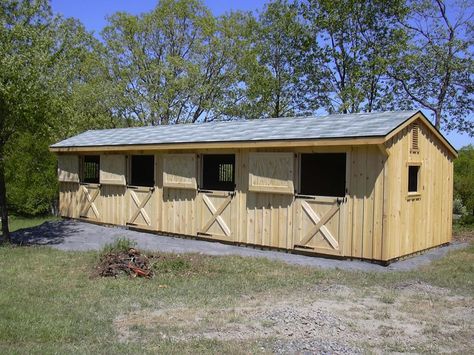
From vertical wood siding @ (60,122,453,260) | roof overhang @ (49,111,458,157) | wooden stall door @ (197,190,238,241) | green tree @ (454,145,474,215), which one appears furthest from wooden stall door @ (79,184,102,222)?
green tree @ (454,145,474,215)

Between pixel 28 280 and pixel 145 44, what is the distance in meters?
22.7

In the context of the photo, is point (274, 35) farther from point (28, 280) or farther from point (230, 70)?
point (28, 280)

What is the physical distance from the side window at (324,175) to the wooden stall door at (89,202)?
599 centimetres

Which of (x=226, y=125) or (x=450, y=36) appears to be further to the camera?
(x=450, y=36)

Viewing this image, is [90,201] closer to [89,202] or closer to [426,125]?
[89,202]

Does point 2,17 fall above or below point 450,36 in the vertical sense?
below

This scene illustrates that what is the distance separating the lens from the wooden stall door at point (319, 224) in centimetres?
982

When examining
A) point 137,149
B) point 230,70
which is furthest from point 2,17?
point 230,70

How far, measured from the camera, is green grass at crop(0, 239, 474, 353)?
4879 millimetres

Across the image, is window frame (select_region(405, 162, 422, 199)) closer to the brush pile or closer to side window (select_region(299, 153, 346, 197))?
side window (select_region(299, 153, 346, 197))

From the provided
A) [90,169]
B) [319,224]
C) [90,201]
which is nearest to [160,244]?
[319,224]

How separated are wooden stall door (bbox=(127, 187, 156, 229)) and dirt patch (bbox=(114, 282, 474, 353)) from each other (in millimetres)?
7267

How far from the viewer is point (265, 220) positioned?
11.0 m

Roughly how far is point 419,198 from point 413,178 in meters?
0.43
